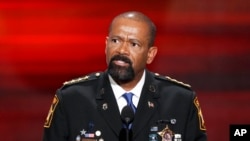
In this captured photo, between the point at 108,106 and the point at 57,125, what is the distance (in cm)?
22

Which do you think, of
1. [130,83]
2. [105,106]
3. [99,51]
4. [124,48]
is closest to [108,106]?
[105,106]

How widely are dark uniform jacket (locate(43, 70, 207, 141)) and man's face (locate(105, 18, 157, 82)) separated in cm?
13

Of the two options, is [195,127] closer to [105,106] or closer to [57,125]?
[105,106]

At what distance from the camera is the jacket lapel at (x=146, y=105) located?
85.0 inches

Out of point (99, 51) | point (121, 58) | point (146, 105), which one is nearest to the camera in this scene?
point (121, 58)

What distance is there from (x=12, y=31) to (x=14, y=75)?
24cm

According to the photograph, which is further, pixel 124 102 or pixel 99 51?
pixel 99 51

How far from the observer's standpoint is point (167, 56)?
307 centimetres

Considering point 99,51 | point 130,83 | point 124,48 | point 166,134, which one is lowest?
point 166,134

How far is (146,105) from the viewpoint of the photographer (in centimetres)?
223

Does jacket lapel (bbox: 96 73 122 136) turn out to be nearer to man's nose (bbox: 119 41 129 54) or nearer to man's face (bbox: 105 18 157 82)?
man's face (bbox: 105 18 157 82)

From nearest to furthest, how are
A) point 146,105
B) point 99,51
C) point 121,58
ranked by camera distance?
1. point 121,58
2. point 146,105
3. point 99,51

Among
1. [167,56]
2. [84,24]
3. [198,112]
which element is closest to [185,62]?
[167,56]

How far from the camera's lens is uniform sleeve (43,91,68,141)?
2.18 metres
